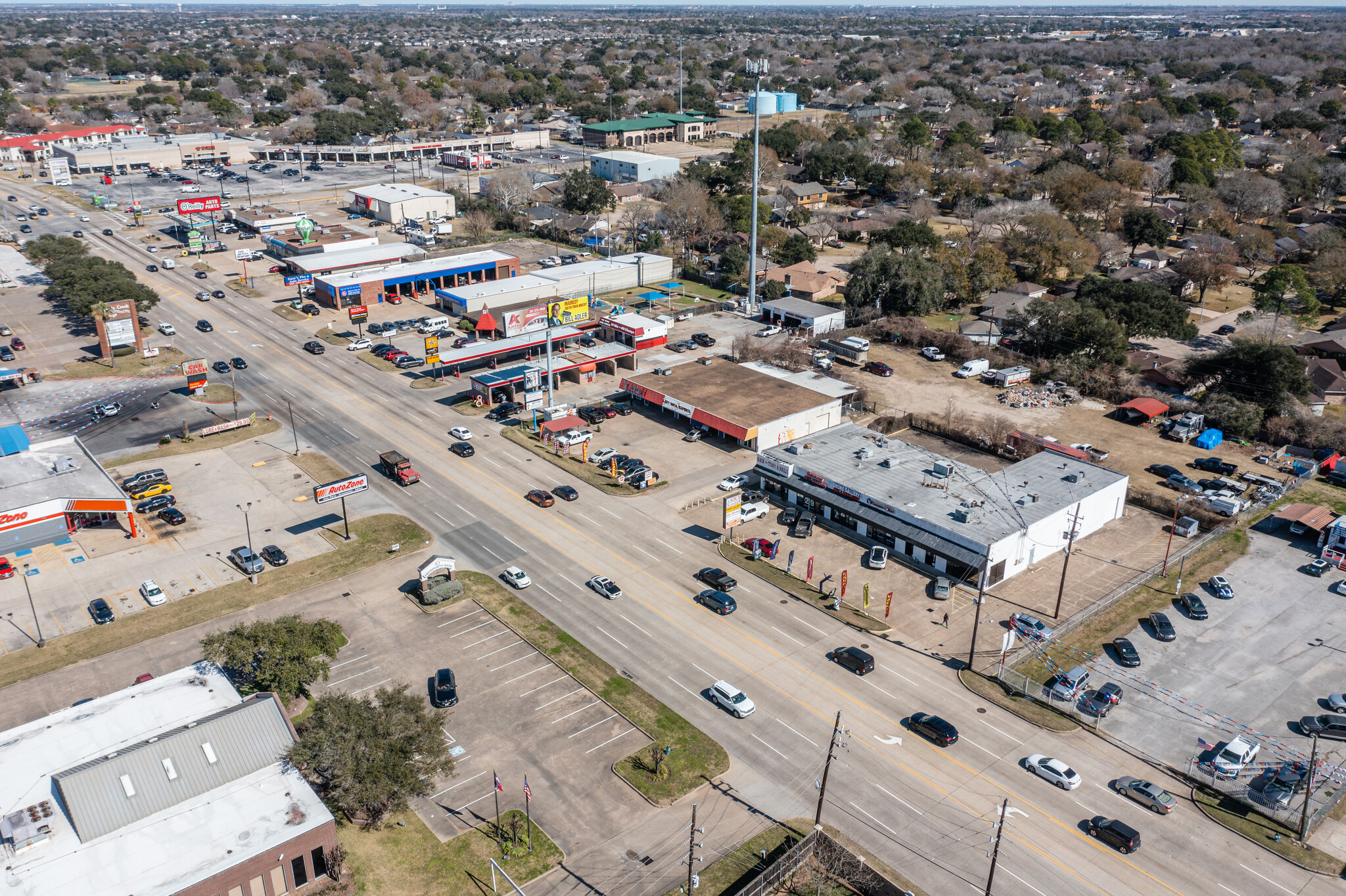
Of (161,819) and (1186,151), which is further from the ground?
(1186,151)

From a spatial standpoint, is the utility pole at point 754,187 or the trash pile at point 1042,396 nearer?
the trash pile at point 1042,396

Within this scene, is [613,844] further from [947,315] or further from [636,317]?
[947,315]

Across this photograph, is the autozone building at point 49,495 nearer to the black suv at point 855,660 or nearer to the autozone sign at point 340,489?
the autozone sign at point 340,489

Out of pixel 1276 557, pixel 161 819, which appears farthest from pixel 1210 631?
pixel 161 819

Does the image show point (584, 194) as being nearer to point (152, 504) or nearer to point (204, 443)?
point (204, 443)

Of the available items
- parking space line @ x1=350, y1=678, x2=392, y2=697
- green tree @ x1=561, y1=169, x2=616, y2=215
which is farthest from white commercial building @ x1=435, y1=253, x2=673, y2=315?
parking space line @ x1=350, y1=678, x2=392, y2=697

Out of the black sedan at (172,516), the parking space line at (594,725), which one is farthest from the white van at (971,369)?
the black sedan at (172,516)

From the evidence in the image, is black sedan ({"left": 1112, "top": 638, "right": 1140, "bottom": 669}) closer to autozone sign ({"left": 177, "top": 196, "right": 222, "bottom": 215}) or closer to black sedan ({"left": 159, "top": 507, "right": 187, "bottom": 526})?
black sedan ({"left": 159, "top": 507, "right": 187, "bottom": 526})
